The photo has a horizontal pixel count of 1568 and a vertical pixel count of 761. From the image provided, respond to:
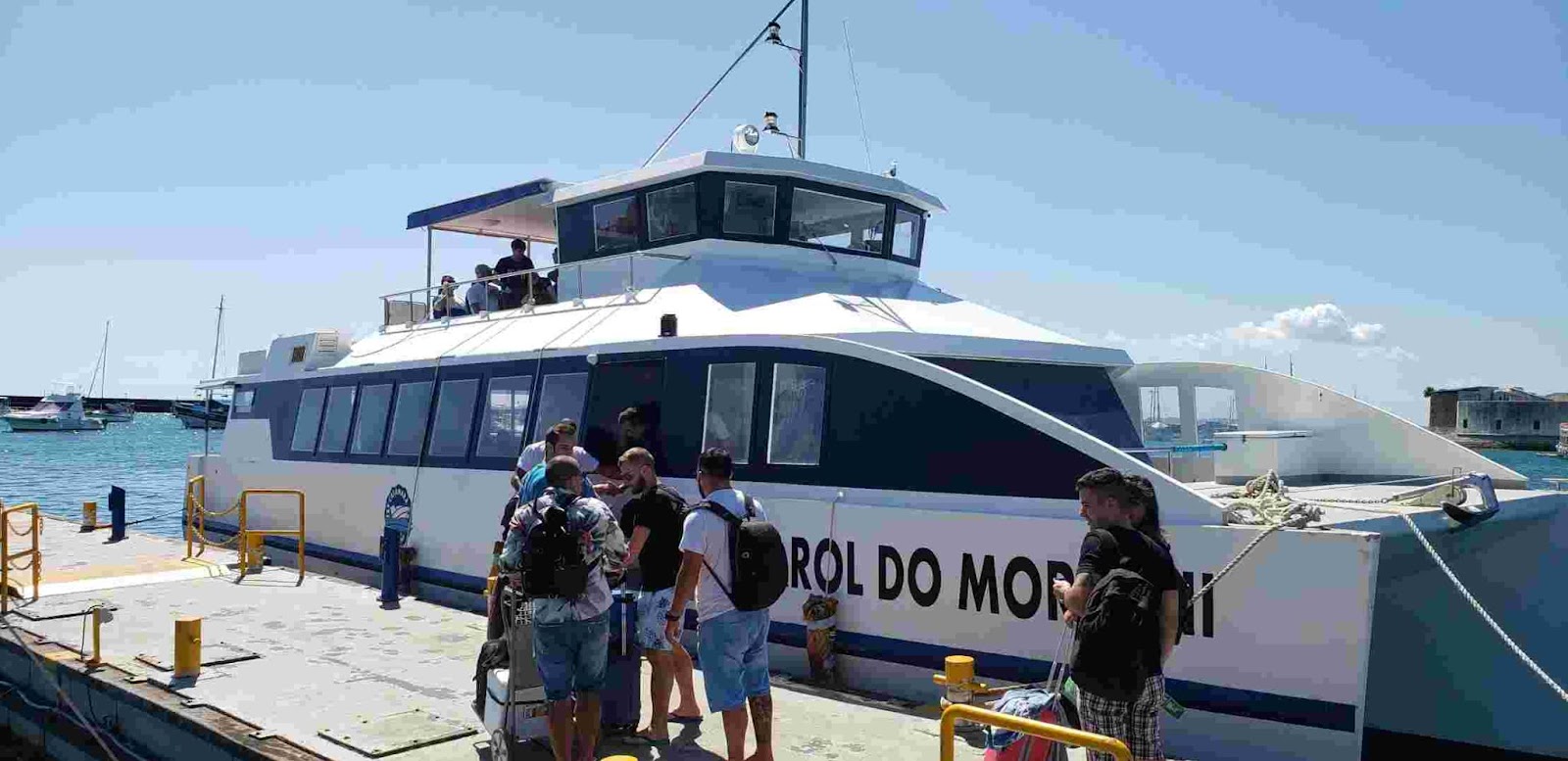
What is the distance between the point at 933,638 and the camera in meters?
6.66

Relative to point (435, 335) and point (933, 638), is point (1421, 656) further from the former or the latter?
point (435, 335)

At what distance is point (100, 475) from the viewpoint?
46156 mm

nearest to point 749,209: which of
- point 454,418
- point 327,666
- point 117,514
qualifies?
point 454,418

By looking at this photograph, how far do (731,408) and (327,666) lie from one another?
3.18m

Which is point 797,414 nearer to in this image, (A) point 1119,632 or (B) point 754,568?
(B) point 754,568

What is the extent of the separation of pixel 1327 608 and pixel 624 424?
4.95 m

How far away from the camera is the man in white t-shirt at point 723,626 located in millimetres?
5078

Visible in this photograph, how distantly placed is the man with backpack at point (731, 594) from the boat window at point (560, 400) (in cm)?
402

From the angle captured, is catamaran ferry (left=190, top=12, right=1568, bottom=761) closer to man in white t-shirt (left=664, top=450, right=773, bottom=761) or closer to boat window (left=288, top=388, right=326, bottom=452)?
boat window (left=288, top=388, right=326, bottom=452)

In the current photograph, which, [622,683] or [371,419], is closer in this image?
[622,683]

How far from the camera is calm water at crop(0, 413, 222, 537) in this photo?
102 feet

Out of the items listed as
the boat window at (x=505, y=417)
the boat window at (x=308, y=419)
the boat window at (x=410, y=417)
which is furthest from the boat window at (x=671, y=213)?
the boat window at (x=308, y=419)

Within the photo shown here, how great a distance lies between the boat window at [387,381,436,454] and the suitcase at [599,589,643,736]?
18.1ft

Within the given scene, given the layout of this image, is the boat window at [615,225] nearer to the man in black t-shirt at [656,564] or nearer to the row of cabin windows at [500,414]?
the row of cabin windows at [500,414]
